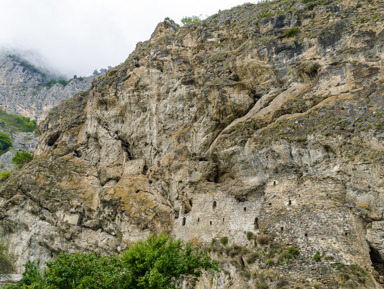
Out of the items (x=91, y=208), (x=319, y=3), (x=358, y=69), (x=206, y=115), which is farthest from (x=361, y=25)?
(x=91, y=208)

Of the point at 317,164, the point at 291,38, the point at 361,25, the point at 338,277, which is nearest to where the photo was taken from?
the point at 338,277

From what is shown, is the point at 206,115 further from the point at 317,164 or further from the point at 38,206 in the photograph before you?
the point at 38,206

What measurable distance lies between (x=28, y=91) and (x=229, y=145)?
11096 cm

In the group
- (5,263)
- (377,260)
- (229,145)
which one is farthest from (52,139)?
(377,260)

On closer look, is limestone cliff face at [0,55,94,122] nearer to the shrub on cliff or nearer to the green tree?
the shrub on cliff

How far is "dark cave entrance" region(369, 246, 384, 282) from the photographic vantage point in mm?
19250

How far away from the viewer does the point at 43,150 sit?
46969mm

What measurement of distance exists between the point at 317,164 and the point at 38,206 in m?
28.9

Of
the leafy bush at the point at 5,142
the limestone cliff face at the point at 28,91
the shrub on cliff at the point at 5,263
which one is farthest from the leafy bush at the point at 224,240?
the limestone cliff face at the point at 28,91

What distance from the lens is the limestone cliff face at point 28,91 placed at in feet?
372

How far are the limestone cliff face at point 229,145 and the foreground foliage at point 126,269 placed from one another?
5.97 m

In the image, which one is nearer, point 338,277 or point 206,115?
point 338,277

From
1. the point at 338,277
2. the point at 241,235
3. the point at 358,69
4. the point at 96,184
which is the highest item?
the point at 358,69

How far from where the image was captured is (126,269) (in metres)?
20.8
